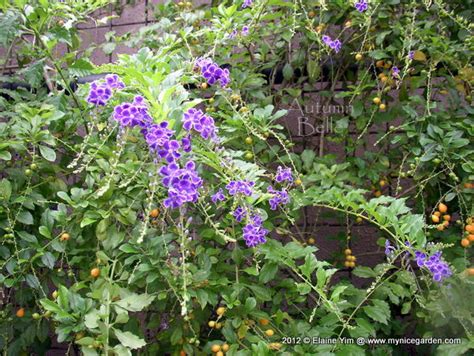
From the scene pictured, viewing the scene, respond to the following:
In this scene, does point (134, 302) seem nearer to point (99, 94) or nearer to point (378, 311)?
point (99, 94)

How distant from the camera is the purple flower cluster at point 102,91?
54.2 inches

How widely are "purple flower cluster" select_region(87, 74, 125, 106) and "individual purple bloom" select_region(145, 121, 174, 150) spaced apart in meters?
0.18

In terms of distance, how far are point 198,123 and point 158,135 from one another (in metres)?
0.11

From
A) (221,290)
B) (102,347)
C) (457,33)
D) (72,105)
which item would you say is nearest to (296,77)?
(457,33)

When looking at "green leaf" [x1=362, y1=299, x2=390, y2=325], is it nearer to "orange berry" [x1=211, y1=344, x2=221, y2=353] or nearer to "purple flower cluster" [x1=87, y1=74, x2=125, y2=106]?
"orange berry" [x1=211, y1=344, x2=221, y2=353]

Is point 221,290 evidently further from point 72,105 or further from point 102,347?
point 72,105

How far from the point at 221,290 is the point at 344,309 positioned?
33 centimetres

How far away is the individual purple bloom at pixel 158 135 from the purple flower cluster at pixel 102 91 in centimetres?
18

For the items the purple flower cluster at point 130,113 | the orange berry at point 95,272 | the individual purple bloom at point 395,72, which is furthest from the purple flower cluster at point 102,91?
the individual purple bloom at point 395,72

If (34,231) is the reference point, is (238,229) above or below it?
above

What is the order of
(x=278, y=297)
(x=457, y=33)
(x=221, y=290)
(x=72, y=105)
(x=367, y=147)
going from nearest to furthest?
(x=221, y=290) < (x=278, y=297) < (x=72, y=105) < (x=457, y=33) < (x=367, y=147)

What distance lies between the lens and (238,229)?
5.21 ft

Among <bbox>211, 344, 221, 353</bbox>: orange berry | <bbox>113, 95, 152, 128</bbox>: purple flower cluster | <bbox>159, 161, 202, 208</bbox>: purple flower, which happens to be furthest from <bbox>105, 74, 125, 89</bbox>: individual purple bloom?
<bbox>211, 344, 221, 353</bbox>: orange berry

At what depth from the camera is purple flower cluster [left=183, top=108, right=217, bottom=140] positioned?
4.29 feet
